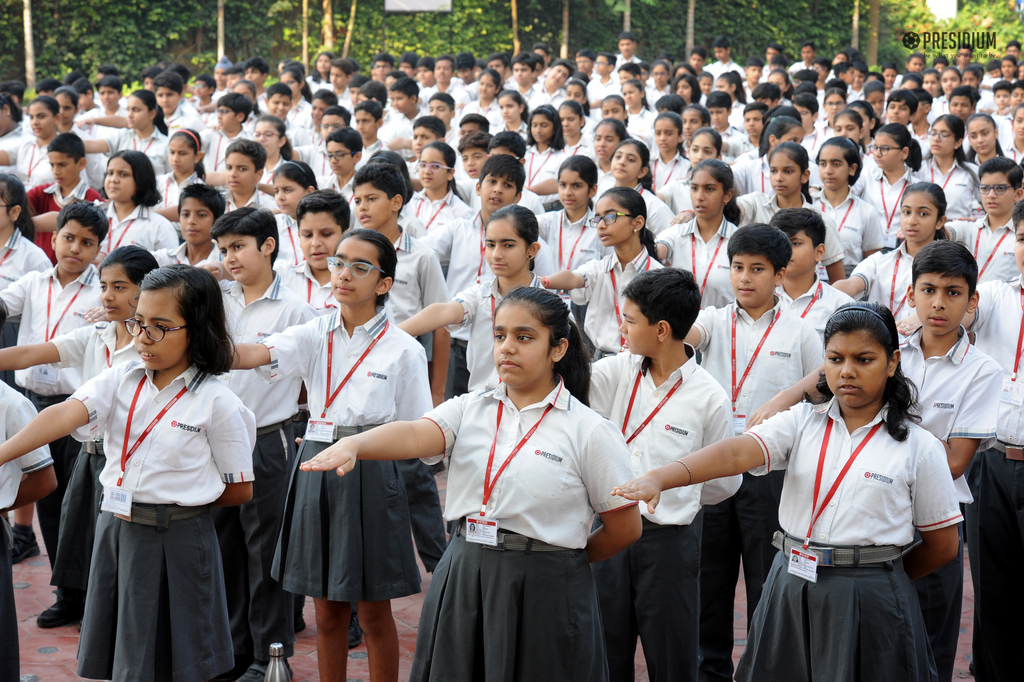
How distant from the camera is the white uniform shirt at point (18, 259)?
15.5 feet

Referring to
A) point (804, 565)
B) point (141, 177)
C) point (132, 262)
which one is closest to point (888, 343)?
point (804, 565)

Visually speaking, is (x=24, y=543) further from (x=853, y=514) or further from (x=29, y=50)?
(x=29, y=50)

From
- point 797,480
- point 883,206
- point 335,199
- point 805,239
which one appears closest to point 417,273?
point 335,199

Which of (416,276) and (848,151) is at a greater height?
(848,151)

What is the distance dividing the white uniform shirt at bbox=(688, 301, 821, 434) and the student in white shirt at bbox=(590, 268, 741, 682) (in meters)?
0.63

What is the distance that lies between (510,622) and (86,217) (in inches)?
110

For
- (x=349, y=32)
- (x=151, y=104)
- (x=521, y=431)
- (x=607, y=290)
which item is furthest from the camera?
(x=349, y=32)

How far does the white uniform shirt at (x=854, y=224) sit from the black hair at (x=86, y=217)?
358 centimetres

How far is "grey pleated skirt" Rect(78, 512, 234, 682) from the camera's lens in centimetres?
275

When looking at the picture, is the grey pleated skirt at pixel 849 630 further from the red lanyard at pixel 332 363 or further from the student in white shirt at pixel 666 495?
the red lanyard at pixel 332 363

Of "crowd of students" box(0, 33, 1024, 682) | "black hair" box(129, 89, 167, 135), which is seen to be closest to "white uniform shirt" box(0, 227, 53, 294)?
"crowd of students" box(0, 33, 1024, 682)

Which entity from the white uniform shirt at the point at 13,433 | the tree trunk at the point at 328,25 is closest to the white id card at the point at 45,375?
the white uniform shirt at the point at 13,433

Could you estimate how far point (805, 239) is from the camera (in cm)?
398

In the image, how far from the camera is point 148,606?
9.04 feet
